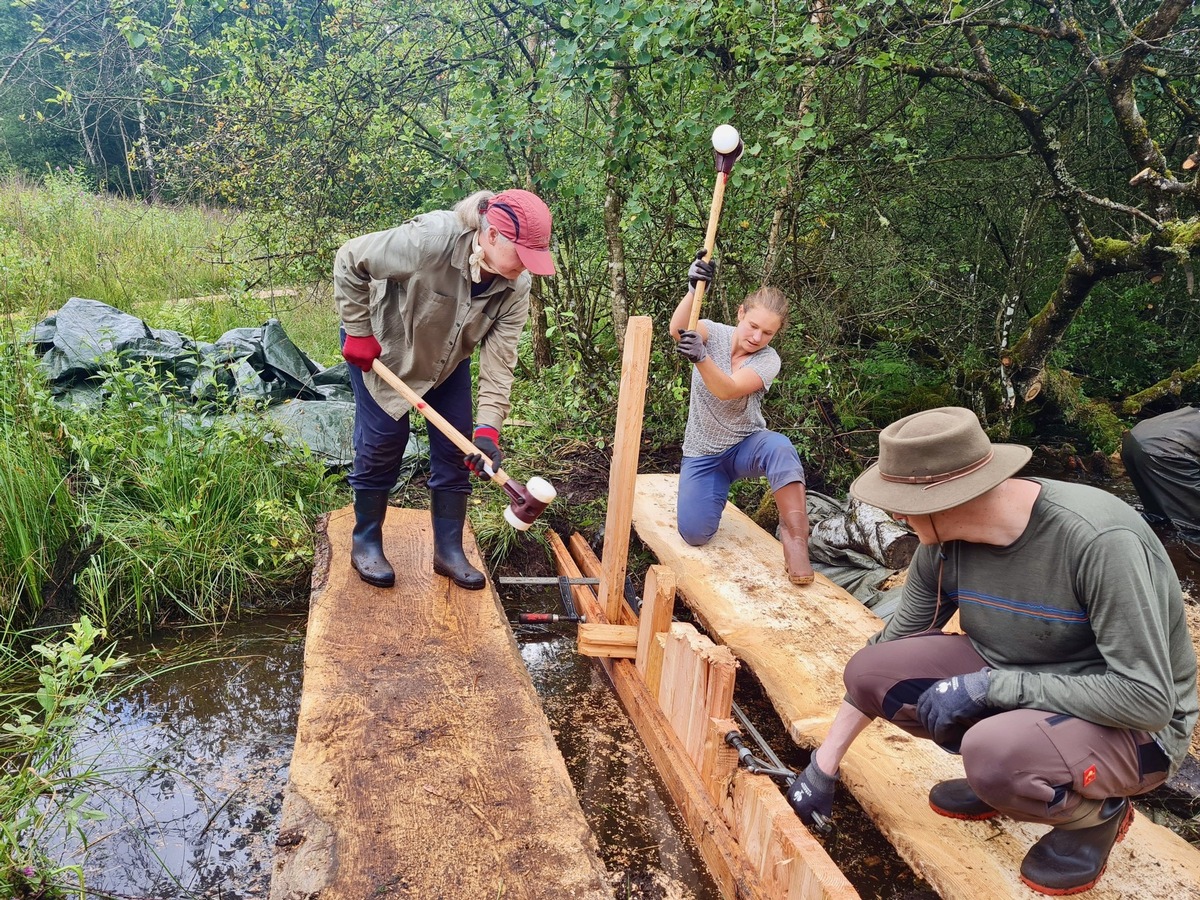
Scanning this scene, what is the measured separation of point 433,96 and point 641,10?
304 centimetres

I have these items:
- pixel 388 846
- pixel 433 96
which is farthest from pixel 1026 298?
pixel 388 846

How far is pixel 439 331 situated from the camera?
316 centimetres

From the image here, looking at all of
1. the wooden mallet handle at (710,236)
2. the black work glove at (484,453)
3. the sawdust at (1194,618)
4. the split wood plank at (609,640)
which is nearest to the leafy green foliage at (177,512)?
the black work glove at (484,453)

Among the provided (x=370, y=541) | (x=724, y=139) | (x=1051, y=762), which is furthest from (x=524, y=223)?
(x=1051, y=762)

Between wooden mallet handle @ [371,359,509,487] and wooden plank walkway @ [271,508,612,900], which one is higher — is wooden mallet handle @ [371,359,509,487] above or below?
above

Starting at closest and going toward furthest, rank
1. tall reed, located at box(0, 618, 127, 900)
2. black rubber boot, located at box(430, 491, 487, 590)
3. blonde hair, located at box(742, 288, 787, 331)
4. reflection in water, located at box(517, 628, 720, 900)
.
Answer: tall reed, located at box(0, 618, 127, 900) → reflection in water, located at box(517, 628, 720, 900) → black rubber boot, located at box(430, 491, 487, 590) → blonde hair, located at box(742, 288, 787, 331)

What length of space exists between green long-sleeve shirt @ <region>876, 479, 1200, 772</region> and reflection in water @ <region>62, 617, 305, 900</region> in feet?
7.59

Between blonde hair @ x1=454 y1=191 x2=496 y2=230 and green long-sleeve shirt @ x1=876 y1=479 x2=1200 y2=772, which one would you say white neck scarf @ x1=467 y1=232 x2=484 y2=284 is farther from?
green long-sleeve shirt @ x1=876 y1=479 x2=1200 y2=772

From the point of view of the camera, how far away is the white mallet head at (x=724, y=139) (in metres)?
3.29

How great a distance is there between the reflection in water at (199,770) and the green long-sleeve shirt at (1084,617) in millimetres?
2314

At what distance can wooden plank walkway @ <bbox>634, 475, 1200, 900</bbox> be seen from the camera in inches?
81.2

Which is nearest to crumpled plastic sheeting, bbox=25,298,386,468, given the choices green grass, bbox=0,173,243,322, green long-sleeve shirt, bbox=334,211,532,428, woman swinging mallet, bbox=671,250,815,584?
green grass, bbox=0,173,243,322

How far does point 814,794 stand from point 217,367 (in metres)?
3.92

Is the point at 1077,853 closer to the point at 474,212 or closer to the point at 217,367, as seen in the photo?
the point at 474,212
